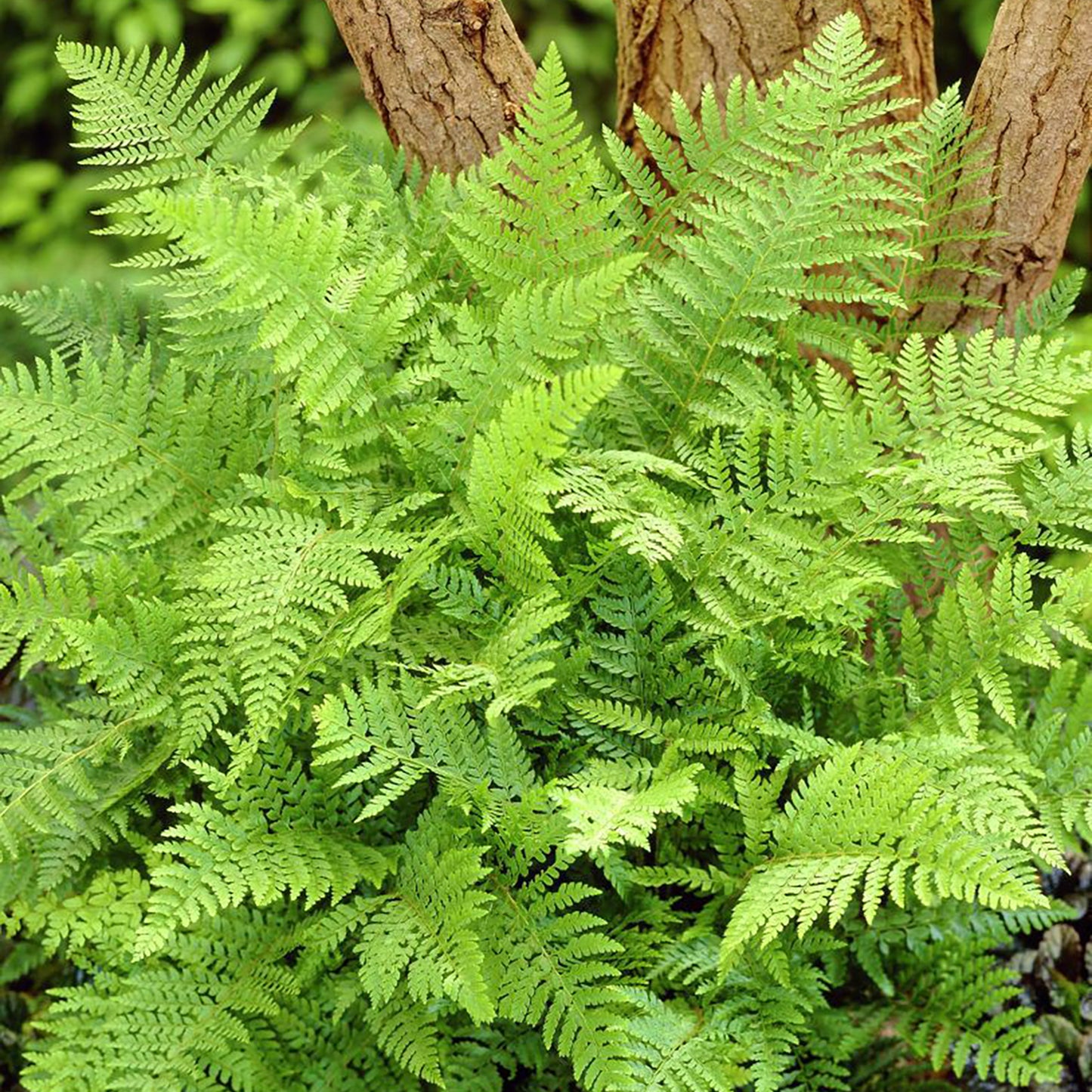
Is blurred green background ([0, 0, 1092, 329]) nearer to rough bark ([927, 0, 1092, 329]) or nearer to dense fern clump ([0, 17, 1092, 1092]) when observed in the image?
rough bark ([927, 0, 1092, 329])

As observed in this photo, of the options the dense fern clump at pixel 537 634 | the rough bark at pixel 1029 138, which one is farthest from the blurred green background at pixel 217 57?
the dense fern clump at pixel 537 634

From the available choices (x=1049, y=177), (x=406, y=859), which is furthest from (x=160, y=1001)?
(x=1049, y=177)

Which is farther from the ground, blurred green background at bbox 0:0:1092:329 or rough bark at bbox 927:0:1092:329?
blurred green background at bbox 0:0:1092:329

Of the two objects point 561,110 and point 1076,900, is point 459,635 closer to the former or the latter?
point 561,110

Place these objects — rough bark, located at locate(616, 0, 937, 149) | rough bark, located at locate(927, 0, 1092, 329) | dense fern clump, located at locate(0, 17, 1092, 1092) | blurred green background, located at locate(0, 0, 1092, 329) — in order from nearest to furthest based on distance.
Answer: dense fern clump, located at locate(0, 17, 1092, 1092) < rough bark, located at locate(927, 0, 1092, 329) < rough bark, located at locate(616, 0, 937, 149) < blurred green background, located at locate(0, 0, 1092, 329)

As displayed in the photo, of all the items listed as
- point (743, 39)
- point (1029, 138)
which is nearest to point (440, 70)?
point (743, 39)

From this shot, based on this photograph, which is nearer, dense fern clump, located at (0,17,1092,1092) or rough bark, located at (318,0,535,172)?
dense fern clump, located at (0,17,1092,1092)

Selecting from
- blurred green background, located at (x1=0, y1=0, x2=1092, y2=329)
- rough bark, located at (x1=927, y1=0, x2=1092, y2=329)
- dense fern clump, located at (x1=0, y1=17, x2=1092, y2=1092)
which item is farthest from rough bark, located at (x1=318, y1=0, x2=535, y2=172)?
blurred green background, located at (x1=0, y1=0, x2=1092, y2=329)
